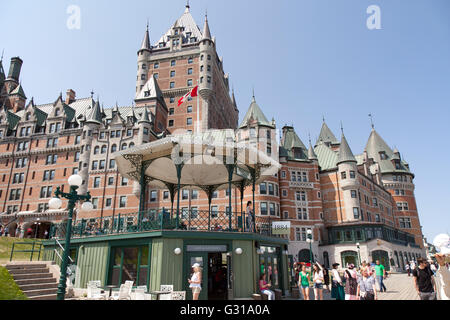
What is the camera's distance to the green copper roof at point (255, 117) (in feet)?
166

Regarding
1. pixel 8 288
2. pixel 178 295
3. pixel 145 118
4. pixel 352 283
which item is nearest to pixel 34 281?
pixel 8 288

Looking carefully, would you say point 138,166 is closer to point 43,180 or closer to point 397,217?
point 43,180

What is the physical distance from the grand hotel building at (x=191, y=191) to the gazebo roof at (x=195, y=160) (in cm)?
2132

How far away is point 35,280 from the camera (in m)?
14.7

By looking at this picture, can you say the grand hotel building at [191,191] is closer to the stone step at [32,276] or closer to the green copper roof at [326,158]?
the green copper roof at [326,158]

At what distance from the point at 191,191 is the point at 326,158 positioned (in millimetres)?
29871

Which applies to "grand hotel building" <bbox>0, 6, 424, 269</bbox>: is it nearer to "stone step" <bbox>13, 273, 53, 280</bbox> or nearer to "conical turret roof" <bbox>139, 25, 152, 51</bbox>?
"conical turret roof" <bbox>139, 25, 152, 51</bbox>

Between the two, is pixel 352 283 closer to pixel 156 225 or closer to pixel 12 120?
pixel 156 225

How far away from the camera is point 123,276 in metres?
15.2

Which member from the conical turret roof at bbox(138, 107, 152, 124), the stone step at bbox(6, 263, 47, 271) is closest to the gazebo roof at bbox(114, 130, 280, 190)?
the stone step at bbox(6, 263, 47, 271)

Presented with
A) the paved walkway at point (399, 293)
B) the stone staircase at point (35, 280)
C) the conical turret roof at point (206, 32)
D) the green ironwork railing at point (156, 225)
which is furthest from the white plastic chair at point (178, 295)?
the conical turret roof at point (206, 32)

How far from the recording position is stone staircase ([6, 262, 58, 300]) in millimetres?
13680

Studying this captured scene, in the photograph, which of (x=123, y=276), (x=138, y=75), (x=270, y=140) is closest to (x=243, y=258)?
(x=123, y=276)

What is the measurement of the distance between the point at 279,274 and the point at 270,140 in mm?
35328
